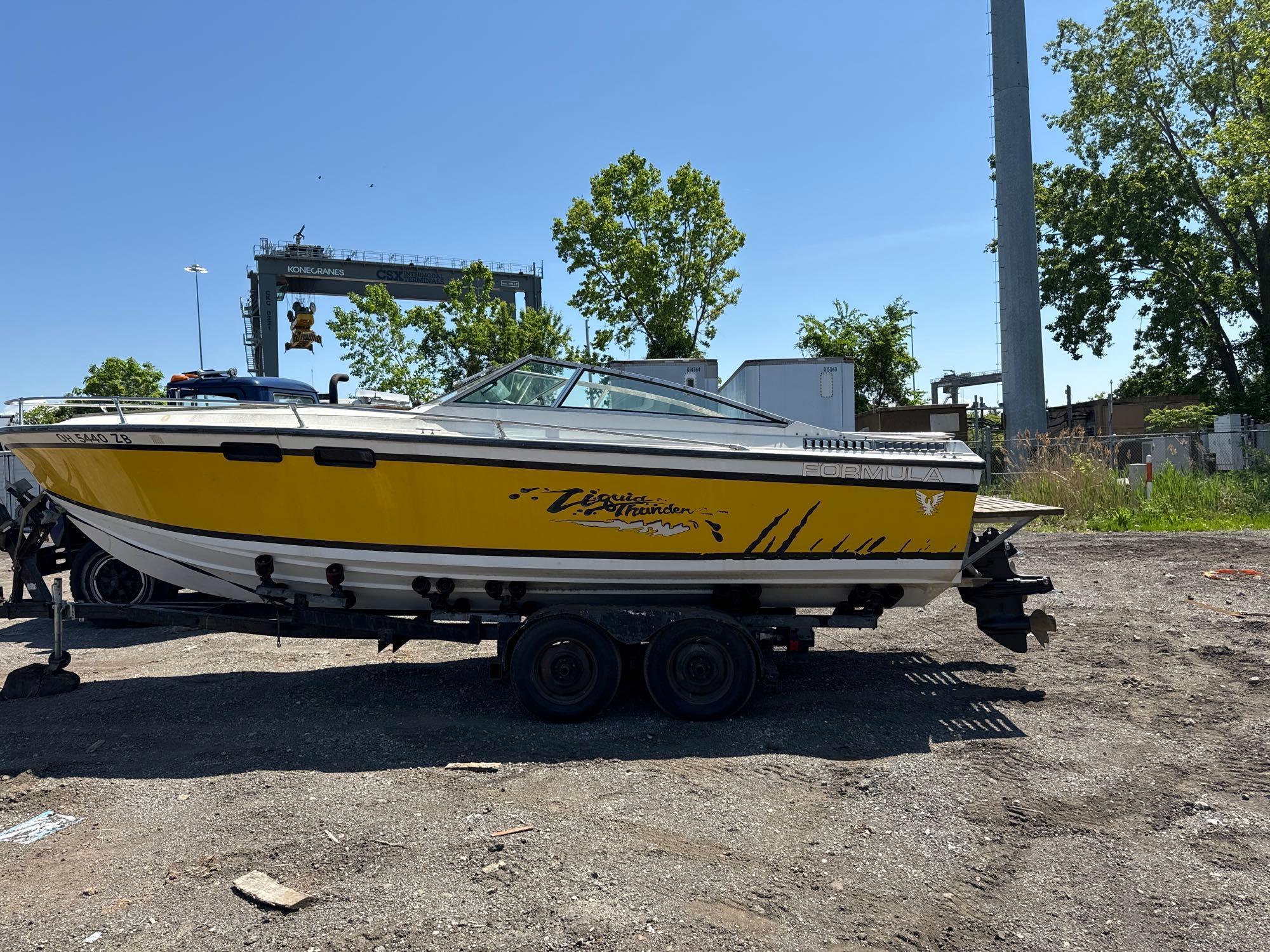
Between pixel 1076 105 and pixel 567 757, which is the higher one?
pixel 1076 105

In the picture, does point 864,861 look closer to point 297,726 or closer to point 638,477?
point 638,477

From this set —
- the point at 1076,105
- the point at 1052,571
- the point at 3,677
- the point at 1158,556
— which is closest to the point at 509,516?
the point at 3,677

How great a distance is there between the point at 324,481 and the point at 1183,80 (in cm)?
2643

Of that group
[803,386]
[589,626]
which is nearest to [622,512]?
[589,626]

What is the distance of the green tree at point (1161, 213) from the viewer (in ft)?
70.2

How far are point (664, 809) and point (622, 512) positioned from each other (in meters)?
1.62

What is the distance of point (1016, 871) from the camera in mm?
2875

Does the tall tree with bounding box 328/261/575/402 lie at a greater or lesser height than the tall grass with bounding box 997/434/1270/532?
greater

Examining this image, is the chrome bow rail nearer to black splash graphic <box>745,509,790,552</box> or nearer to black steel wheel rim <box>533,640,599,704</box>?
black splash graphic <box>745,509,790,552</box>

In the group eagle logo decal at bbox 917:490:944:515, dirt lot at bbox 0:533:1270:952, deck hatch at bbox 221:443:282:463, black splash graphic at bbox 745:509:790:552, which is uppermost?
deck hatch at bbox 221:443:282:463

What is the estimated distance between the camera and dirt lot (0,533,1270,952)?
2.57 meters

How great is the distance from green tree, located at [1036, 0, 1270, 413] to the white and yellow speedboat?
21.8 m

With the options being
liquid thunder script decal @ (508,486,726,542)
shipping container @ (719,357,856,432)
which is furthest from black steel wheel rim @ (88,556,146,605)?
shipping container @ (719,357,856,432)

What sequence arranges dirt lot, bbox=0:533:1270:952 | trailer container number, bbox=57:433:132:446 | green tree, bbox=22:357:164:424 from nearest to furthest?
1. dirt lot, bbox=0:533:1270:952
2. trailer container number, bbox=57:433:132:446
3. green tree, bbox=22:357:164:424
